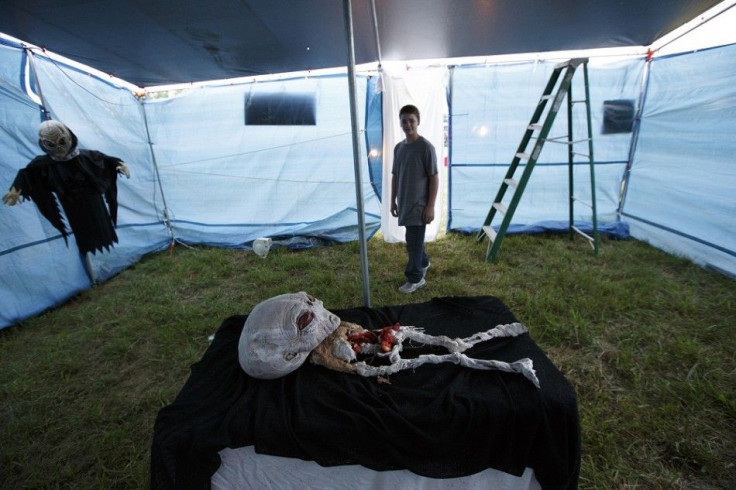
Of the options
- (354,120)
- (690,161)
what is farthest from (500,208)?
(354,120)

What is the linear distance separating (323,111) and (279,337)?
137 inches

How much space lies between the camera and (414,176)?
8.99 ft

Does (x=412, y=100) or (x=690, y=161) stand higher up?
(x=412, y=100)

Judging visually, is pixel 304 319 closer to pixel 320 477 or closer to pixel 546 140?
pixel 320 477

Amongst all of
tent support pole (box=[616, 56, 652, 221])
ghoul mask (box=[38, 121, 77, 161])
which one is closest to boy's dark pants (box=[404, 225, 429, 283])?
ghoul mask (box=[38, 121, 77, 161])

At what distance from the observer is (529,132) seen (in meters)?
3.48

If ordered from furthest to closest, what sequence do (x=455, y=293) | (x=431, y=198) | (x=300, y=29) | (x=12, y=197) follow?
(x=455, y=293), (x=431, y=198), (x=300, y=29), (x=12, y=197)

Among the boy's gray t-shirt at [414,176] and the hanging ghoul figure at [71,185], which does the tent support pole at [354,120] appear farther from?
the hanging ghoul figure at [71,185]

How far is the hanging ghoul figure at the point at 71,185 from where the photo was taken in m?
2.40

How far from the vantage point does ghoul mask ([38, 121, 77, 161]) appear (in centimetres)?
233

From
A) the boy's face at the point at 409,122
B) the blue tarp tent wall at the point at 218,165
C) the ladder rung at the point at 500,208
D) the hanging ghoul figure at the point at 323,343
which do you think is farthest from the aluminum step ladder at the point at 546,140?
the hanging ghoul figure at the point at 323,343

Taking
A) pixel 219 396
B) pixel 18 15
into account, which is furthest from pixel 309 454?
pixel 18 15

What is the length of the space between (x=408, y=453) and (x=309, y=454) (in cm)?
34

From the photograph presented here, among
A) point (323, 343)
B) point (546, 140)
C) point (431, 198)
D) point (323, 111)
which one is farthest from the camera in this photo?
point (323, 111)
